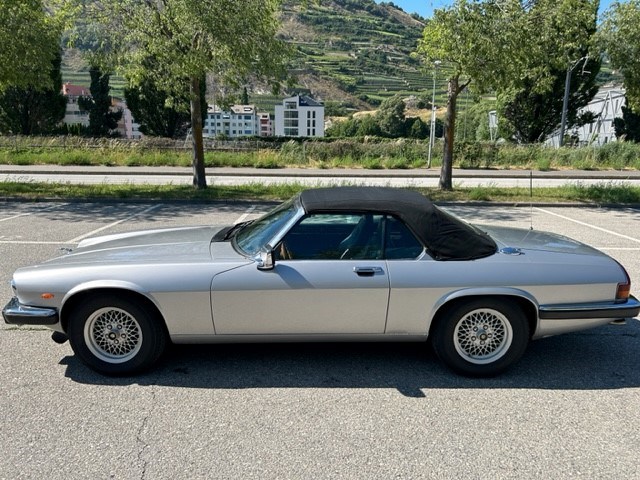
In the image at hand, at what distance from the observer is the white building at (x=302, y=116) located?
126312 mm

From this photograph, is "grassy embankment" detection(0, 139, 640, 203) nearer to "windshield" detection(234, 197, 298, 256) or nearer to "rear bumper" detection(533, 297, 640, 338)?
"windshield" detection(234, 197, 298, 256)

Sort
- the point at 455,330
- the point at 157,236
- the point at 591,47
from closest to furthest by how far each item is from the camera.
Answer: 1. the point at 455,330
2. the point at 157,236
3. the point at 591,47

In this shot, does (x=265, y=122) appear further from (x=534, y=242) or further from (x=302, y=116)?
(x=534, y=242)

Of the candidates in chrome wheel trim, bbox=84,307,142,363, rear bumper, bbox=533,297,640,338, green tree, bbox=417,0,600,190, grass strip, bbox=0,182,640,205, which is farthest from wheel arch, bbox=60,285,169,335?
green tree, bbox=417,0,600,190

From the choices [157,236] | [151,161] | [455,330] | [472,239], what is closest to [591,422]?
[455,330]

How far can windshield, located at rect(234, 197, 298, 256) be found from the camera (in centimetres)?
378

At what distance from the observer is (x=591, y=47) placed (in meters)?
13.5

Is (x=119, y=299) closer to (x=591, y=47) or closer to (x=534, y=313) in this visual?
(x=534, y=313)

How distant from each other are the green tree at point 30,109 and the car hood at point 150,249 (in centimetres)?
3661

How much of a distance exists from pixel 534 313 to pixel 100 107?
44.9 metres

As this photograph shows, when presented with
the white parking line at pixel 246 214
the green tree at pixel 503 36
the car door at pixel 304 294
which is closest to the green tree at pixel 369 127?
the green tree at pixel 503 36

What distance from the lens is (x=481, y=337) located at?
3.68m

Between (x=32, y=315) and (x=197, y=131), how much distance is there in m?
11.5

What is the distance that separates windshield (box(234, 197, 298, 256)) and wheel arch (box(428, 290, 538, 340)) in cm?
126
